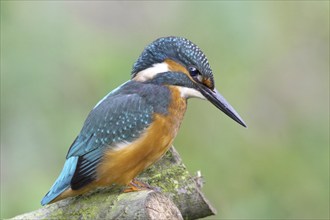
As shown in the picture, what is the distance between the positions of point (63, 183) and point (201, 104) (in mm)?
1640

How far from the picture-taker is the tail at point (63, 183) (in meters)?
3.20

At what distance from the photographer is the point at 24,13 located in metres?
4.52

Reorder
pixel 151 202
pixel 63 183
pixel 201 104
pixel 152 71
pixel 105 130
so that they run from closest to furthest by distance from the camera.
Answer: pixel 151 202 < pixel 63 183 < pixel 105 130 < pixel 152 71 < pixel 201 104

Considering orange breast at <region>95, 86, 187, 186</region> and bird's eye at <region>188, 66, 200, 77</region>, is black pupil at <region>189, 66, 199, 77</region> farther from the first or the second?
orange breast at <region>95, 86, 187, 186</region>

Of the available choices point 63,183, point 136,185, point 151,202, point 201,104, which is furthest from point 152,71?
point 201,104

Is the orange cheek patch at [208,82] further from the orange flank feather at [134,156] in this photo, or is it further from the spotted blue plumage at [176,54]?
the orange flank feather at [134,156]

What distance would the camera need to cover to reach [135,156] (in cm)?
330

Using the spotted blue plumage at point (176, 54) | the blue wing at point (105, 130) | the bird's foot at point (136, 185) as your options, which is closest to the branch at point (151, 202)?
the bird's foot at point (136, 185)

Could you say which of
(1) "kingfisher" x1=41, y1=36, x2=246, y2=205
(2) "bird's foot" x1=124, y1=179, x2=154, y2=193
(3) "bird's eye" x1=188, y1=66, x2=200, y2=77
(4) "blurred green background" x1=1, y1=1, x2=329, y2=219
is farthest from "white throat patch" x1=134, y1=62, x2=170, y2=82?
(4) "blurred green background" x1=1, y1=1, x2=329, y2=219

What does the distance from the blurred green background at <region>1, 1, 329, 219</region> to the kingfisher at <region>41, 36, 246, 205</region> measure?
83 centimetres

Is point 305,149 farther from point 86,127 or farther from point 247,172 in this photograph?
point 86,127

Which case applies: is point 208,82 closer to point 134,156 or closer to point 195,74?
point 195,74

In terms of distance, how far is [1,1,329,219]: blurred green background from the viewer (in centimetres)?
428

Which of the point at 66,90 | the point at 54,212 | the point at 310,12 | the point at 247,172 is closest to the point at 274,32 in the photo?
the point at 310,12
